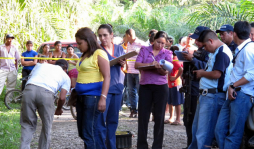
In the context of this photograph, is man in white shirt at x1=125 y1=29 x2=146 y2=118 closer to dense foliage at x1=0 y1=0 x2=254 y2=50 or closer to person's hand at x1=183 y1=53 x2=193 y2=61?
person's hand at x1=183 y1=53 x2=193 y2=61

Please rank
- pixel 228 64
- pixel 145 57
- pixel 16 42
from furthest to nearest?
pixel 16 42 < pixel 145 57 < pixel 228 64

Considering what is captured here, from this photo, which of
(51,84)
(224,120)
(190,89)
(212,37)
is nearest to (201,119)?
(224,120)

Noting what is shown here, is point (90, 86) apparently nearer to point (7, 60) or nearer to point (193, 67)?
point (193, 67)

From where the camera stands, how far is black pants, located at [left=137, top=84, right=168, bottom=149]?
5.94 meters

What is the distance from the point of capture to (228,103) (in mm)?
4664

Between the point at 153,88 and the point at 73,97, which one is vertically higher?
the point at 73,97

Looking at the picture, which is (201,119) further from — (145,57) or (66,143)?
(66,143)

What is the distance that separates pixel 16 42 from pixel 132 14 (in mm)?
13890

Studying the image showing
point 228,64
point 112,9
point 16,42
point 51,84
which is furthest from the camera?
point 112,9

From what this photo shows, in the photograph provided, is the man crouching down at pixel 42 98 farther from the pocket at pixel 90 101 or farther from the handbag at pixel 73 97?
the pocket at pixel 90 101

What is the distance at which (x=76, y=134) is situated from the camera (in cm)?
734

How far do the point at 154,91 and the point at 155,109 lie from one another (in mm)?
304

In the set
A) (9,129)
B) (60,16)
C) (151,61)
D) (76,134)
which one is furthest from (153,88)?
(60,16)

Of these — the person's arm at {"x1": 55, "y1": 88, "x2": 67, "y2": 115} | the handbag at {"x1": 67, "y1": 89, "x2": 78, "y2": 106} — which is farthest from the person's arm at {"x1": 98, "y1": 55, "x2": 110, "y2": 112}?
the person's arm at {"x1": 55, "y1": 88, "x2": 67, "y2": 115}
